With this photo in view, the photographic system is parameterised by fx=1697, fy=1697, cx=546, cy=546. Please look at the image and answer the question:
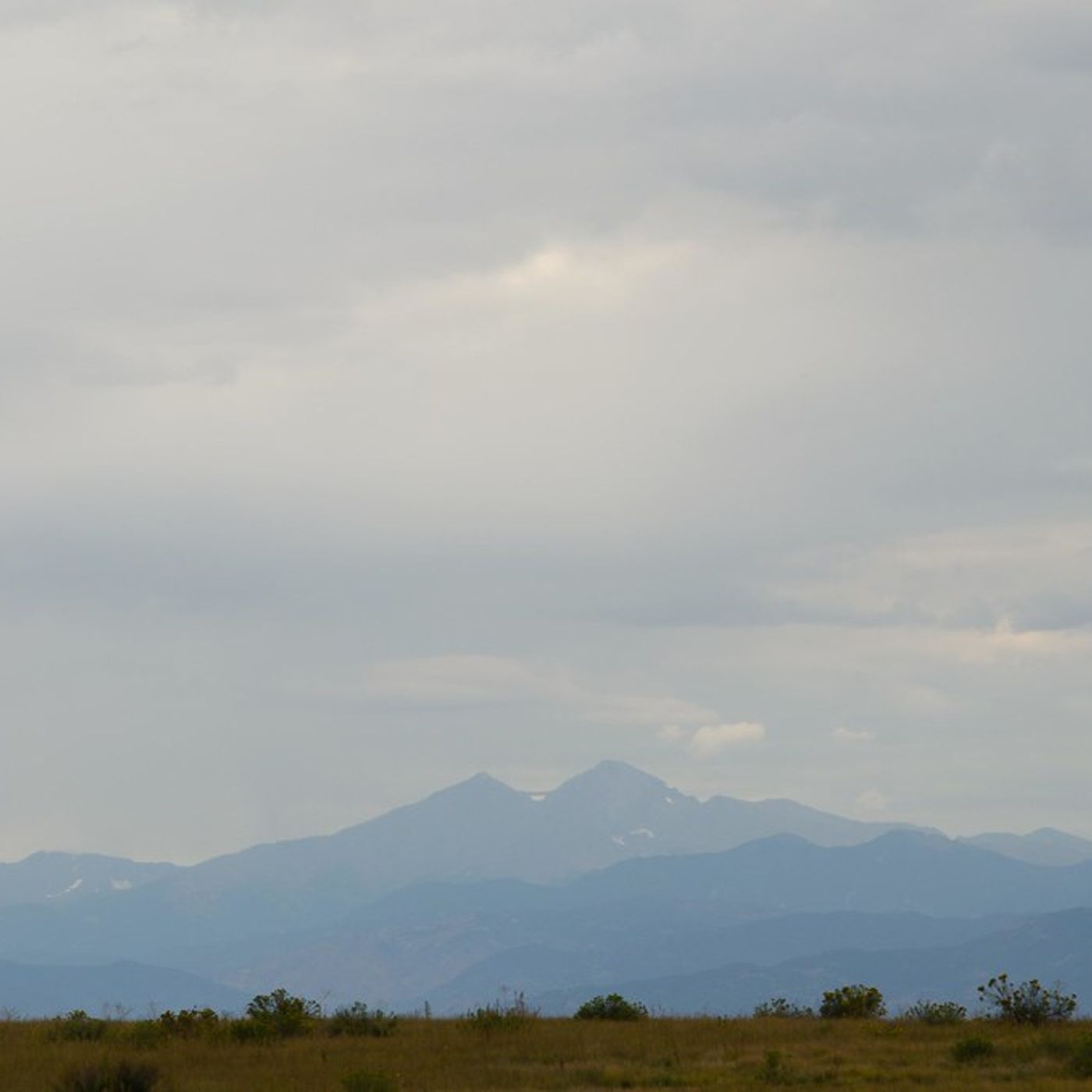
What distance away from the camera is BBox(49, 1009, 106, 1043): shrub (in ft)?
119

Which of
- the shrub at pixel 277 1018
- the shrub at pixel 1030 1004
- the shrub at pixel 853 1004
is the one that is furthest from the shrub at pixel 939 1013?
the shrub at pixel 277 1018

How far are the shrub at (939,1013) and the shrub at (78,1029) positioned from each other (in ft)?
58.1

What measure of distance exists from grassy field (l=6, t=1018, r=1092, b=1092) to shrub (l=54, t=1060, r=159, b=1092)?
4 cm

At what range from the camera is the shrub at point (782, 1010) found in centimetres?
3978

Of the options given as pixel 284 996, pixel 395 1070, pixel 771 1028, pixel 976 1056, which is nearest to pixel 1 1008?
pixel 284 996

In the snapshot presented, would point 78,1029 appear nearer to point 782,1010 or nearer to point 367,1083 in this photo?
point 367,1083

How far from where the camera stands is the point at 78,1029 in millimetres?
36844

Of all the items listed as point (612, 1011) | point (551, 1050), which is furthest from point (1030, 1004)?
point (551, 1050)

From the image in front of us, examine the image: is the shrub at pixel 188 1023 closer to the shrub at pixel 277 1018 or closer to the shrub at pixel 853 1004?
the shrub at pixel 277 1018

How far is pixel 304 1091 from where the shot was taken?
91.7 feet

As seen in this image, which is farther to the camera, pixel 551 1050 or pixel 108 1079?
pixel 551 1050

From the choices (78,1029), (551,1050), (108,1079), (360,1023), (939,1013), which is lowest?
(551,1050)

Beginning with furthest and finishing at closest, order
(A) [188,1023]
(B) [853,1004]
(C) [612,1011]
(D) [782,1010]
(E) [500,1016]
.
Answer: (D) [782,1010]
(C) [612,1011]
(B) [853,1004]
(E) [500,1016]
(A) [188,1023]

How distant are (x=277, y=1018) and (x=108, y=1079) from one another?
9.83 meters
